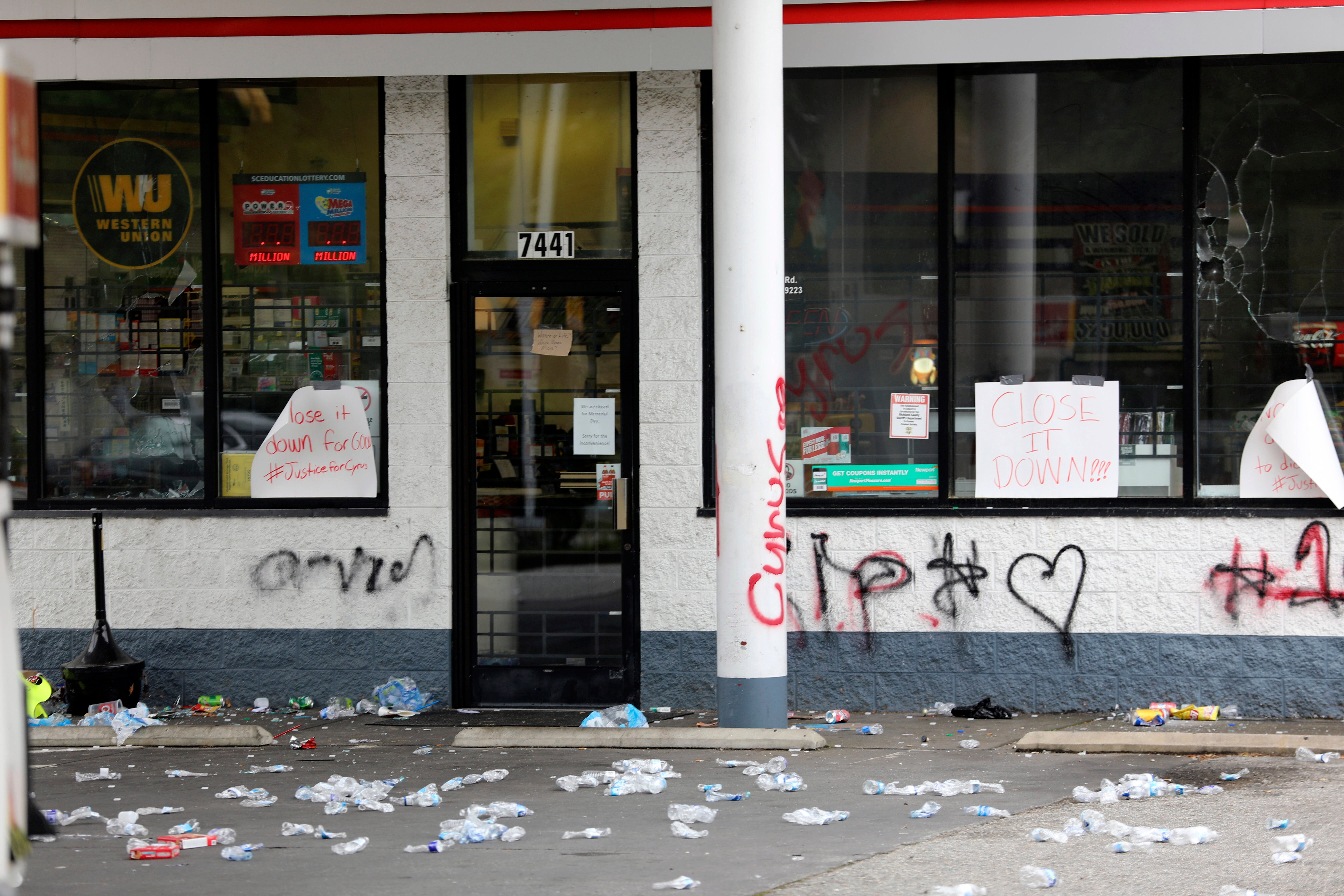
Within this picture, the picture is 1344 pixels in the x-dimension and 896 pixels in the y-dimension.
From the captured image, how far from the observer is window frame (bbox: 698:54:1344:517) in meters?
7.64

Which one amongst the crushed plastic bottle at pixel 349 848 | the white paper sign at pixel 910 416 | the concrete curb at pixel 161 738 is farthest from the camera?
the white paper sign at pixel 910 416

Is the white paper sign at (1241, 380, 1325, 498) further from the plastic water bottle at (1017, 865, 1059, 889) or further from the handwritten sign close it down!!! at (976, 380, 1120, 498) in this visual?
the plastic water bottle at (1017, 865, 1059, 889)

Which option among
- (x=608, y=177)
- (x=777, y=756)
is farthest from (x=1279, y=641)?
(x=608, y=177)

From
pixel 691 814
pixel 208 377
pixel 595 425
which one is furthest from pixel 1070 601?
pixel 208 377

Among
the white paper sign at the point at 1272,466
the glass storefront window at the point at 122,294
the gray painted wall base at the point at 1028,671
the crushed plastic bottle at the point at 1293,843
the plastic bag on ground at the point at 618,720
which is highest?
the glass storefront window at the point at 122,294

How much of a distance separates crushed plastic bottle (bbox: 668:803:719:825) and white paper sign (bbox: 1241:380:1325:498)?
161 inches

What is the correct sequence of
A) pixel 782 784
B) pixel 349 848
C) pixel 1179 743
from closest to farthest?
pixel 349 848
pixel 782 784
pixel 1179 743

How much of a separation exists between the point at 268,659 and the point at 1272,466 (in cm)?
620

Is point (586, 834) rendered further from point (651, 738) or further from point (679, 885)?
point (651, 738)

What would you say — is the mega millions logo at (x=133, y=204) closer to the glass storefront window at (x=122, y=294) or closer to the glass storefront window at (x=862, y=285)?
the glass storefront window at (x=122, y=294)

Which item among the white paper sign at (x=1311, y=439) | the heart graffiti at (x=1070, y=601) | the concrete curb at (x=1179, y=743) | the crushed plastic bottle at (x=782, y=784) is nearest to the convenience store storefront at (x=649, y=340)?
the heart graffiti at (x=1070, y=601)

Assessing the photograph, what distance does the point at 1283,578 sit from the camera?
7551 mm

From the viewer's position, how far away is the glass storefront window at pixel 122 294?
8.20 m

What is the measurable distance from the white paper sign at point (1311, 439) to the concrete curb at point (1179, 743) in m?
1.52
